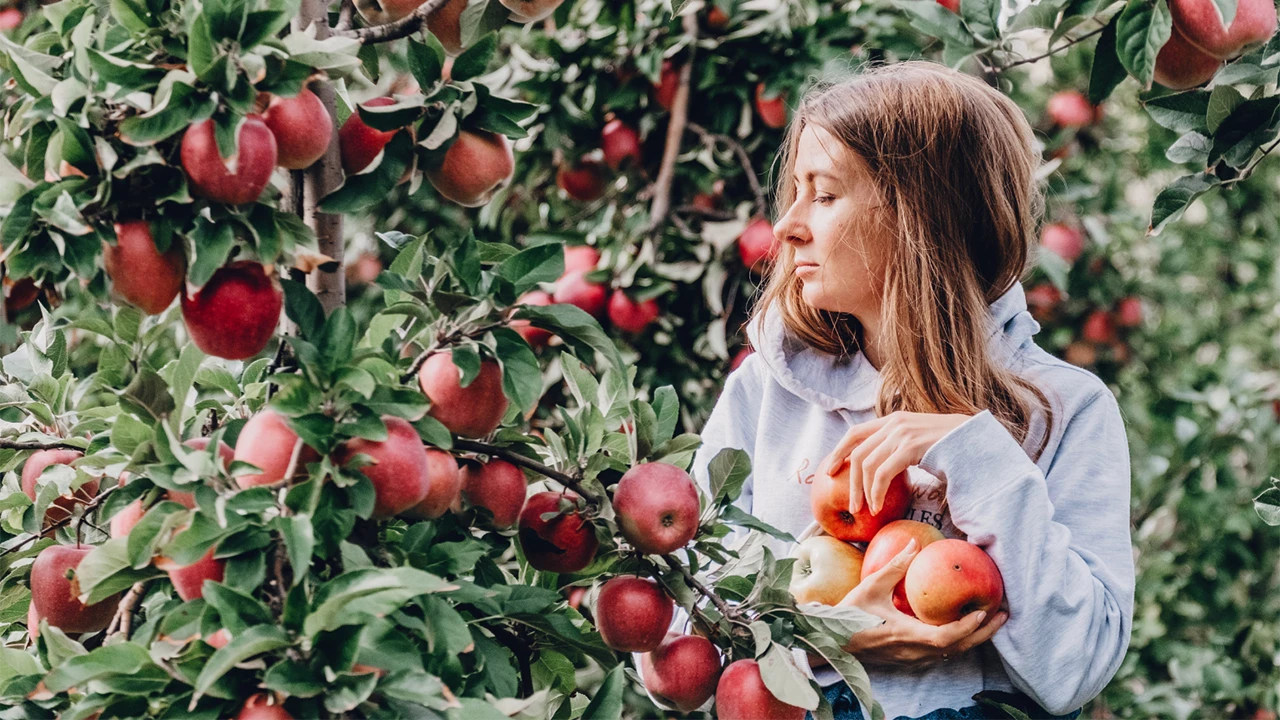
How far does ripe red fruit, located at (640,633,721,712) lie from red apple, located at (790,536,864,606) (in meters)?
0.14

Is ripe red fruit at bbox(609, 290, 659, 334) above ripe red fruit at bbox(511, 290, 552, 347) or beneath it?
beneath

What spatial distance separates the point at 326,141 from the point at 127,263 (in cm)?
16

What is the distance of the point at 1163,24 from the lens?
1178 millimetres

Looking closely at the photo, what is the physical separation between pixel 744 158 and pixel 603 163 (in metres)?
0.29

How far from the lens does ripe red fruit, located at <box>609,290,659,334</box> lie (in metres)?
2.12

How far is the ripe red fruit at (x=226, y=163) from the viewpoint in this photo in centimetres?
78

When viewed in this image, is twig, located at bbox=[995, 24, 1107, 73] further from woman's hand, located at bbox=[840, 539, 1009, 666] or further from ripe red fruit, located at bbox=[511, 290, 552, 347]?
ripe red fruit, located at bbox=[511, 290, 552, 347]

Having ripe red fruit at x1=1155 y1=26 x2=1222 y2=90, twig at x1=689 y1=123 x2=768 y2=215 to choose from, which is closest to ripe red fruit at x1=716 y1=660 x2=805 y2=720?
ripe red fruit at x1=1155 y1=26 x2=1222 y2=90

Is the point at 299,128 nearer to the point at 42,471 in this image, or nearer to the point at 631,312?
the point at 42,471

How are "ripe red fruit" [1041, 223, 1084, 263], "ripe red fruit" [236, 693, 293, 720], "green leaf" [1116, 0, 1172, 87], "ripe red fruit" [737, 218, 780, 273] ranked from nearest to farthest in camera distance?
"ripe red fruit" [236, 693, 293, 720] → "green leaf" [1116, 0, 1172, 87] → "ripe red fruit" [737, 218, 780, 273] → "ripe red fruit" [1041, 223, 1084, 263]

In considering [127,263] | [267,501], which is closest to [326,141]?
[127,263]

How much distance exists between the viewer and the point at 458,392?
0.87 metres

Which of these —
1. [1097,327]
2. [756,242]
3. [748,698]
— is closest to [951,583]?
[748,698]

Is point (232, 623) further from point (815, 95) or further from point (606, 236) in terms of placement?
point (606, 236)
